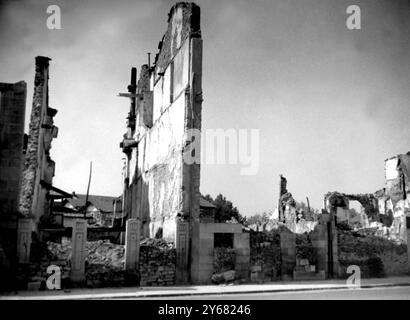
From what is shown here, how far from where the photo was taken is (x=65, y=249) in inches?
604

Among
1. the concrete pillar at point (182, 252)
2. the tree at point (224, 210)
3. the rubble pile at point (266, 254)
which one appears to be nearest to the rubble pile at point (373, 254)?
the rubble pile at point (266, 254)

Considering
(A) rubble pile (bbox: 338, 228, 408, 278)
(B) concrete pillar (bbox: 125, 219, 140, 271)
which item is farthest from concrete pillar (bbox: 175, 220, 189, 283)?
(A) rubble pile (bbox: 338, 228, 408, 278)

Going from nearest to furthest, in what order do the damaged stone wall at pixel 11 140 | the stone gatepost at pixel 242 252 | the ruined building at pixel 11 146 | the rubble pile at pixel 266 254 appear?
the ruined building at pixel 11 146, the damaged stone wall at pixel 11 140, the stone gatepost at pixel 242 252, the rubble pile at pixel 266 254

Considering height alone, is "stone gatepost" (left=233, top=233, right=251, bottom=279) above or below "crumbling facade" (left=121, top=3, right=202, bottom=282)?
below

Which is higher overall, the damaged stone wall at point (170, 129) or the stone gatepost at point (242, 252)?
the damaged stone wall at point (170, 129)

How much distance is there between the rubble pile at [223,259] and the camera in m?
16.4

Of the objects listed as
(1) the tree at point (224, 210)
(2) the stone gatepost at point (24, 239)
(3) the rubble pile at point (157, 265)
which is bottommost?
(3) the rubble pile at point (157, 265)

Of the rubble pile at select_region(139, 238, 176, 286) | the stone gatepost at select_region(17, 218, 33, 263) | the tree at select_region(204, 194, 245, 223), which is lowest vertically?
the rubble pile at select_region(139, 238, 176, 286)

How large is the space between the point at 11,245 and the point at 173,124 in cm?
886

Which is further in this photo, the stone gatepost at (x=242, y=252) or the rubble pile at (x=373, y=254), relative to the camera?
the rubble pile at (x=373, y=254)

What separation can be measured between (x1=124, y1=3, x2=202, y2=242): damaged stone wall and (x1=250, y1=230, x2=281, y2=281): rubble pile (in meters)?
2.67

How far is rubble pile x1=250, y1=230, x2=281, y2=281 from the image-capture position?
17362mm

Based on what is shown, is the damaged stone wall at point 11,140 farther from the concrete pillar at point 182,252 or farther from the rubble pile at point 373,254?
the rubble pile at point 373,254

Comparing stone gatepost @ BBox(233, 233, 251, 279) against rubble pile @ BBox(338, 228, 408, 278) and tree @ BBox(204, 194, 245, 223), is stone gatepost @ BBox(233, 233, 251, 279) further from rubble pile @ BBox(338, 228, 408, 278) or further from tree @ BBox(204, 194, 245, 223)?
tree @ BBox(204, 194, 245, 223)
